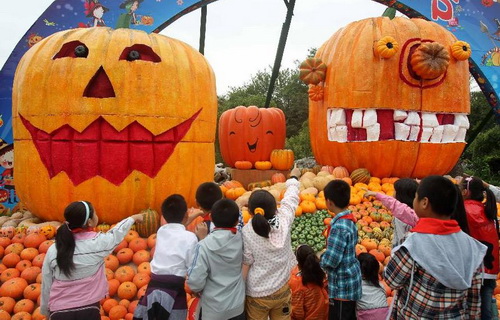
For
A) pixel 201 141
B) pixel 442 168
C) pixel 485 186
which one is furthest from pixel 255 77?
pixel 485 186

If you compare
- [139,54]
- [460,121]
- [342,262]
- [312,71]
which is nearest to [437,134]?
[460,121]

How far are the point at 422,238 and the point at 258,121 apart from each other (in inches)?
266

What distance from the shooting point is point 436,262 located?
187 centimetres

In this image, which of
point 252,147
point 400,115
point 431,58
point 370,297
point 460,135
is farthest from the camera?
point 252,147

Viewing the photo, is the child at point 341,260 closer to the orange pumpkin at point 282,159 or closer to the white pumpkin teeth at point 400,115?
the white pumpkin teeth at point 400,115

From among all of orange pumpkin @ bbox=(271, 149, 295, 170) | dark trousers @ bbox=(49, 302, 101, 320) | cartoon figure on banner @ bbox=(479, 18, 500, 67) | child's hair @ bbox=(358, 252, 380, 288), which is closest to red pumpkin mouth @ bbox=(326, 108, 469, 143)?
orange pumpkin @ bbox=(271, 149, 295, 170)

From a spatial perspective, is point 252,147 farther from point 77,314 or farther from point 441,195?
point 441,195

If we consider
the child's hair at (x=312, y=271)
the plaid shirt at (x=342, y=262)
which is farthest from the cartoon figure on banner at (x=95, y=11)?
the plaid shirt at (x=342, y=262)

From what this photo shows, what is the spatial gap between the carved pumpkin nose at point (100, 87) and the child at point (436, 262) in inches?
147

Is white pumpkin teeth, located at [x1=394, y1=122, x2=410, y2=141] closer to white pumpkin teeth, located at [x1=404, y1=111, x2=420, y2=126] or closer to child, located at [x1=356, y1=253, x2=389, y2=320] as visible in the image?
white pumpkin teeth, located at [x1=404, y1=111, x2=420, y2=126]

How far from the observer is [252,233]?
2.66 meters

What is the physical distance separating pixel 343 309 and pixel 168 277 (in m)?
1.23

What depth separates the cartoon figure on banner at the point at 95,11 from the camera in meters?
8.78

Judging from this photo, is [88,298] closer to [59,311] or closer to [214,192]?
[59,311]
